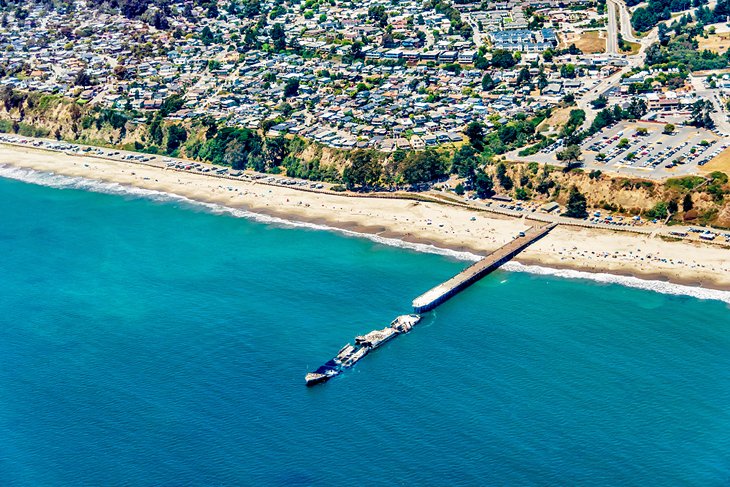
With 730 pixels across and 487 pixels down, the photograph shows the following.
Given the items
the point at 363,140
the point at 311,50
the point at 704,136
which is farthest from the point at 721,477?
the point at 311,50

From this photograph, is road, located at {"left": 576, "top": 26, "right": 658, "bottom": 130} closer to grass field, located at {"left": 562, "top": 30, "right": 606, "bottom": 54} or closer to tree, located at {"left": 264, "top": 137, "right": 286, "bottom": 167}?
grass field, located at {"left": 562, "top": 30, "right": 606, "bottom": 54}

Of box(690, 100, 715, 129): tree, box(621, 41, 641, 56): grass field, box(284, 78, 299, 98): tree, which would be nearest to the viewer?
box(690, 100, 715, 129): tree

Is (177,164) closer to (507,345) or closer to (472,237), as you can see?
(472,237)

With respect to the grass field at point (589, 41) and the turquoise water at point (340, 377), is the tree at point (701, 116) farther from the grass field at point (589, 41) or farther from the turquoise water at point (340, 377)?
the turquoise water at point (340, 377)

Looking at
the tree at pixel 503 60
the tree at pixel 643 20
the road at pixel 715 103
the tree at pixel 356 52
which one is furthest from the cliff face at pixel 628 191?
the tree at pixel 643 20

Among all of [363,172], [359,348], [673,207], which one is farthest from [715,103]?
[359,348]

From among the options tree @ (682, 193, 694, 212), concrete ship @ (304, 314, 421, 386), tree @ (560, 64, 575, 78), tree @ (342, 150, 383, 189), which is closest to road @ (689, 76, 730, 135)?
tree @ (560, 64, 575, 78)

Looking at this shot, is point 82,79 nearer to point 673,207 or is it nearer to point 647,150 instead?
point 647,150
